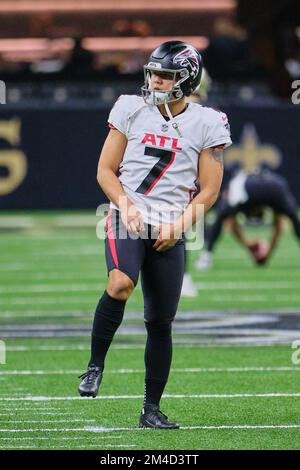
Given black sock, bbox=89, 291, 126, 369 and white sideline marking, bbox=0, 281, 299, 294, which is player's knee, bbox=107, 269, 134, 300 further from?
white sideline marking, bbox=0, 281, 299, 294

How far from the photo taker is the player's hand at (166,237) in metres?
6.71

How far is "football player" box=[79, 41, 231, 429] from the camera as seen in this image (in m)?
6.75

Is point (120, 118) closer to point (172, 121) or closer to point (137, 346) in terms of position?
point (172, 121)

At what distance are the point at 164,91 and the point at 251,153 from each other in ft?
47.2

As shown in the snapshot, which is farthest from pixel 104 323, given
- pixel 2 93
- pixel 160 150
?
pixel 2 93

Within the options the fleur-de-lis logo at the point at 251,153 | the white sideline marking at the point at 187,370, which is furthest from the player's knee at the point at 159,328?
the fleur-de-lis logo at the point at 251,153

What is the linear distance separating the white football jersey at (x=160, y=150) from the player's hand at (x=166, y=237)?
7cm

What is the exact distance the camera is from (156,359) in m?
6.89

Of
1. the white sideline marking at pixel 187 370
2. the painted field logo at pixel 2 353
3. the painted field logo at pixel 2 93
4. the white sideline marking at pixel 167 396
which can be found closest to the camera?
the white sideline marking at pixel 167 396

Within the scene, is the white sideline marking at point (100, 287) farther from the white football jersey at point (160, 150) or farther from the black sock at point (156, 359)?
the white football jersey at point (160, 150)
